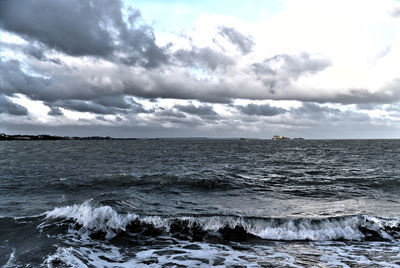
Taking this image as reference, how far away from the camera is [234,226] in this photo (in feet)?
42.3

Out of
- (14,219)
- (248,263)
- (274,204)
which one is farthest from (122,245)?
(274,204)

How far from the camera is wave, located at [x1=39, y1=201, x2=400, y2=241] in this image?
1211 centimetres

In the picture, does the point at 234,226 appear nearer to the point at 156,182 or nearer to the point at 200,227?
the point at 200,227

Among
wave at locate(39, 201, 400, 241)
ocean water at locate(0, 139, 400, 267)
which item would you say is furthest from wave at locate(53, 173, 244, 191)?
wave at locate(39, 201, 400, 241)

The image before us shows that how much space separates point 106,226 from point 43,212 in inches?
175

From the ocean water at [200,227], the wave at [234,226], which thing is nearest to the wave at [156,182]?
the ocean water at [200,227]

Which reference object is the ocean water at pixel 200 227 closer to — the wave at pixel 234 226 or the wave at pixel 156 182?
the wave at pixel 234 226

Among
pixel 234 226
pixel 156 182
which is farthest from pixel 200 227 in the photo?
pixel 156 182

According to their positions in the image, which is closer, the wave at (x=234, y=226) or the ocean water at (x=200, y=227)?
the ocean water at (x=200, y=227)

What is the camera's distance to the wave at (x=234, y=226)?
12109 mm

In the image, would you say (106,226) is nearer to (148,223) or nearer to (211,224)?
(148,223)

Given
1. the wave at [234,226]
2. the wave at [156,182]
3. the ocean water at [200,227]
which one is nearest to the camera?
the ocean water at [200,227]

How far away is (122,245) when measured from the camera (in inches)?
436

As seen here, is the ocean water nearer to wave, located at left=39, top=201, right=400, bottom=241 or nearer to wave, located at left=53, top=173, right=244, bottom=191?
wave, located at left=39, top=201, right=400, bottom=241
